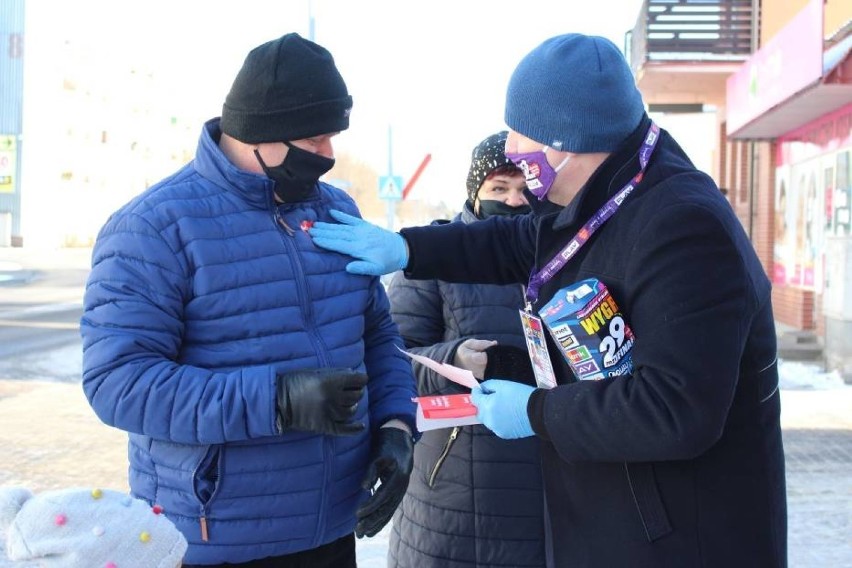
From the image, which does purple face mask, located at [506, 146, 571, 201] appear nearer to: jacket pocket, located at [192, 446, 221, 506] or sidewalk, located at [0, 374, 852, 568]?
jacket pocket, located at [192, 446, 221, 506]

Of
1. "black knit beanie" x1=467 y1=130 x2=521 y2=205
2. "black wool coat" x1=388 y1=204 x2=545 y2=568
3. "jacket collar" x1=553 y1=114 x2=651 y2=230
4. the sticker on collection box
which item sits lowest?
"black wool coat" x1=388 y1=204 x2=545 y2=568

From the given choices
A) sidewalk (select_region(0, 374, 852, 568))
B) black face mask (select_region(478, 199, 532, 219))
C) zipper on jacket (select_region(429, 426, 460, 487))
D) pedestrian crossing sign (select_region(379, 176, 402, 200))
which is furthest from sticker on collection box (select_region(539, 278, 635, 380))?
pedestrian crossing sign (select_region(379, 176, 402, 200))

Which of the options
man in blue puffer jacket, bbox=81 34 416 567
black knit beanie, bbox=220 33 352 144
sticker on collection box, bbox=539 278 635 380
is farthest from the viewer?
black knit beanie, bbox=220 33 352 144

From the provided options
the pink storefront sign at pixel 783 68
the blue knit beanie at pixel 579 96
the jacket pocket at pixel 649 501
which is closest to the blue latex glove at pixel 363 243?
the blue knit beanie at pixel 579 96

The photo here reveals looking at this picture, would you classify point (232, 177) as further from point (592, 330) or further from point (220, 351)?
point (592, 330)

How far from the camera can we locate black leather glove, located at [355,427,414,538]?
2.31 m

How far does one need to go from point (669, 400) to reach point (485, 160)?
160 cm

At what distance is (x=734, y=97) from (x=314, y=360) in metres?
12.4

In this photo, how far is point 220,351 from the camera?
214 cm

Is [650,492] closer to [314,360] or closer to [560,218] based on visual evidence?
[560,218]

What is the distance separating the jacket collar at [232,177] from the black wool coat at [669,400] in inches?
27.2

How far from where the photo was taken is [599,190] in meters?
2.06

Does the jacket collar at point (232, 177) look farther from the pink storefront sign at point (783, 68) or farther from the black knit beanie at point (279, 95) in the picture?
the pink storefront sign at point (783, 68)

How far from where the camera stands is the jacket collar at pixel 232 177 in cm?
223
